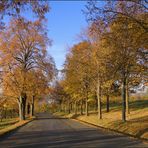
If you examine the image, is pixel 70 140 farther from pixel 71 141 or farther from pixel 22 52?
pixel 22 52

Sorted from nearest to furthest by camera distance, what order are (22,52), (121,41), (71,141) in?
(71,141) → (121,41) → (22,52)

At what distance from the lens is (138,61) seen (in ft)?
98.2

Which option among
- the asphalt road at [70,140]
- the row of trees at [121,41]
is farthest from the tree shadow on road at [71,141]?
the row of trees at [121,41]

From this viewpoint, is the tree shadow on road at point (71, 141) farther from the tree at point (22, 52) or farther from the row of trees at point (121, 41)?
the tree at point (22, 52)

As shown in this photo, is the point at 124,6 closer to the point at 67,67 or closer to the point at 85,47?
the point at 85,47

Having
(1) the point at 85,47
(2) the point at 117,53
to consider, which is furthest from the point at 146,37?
(1) the point at 85,47

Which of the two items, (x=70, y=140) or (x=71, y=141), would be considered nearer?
(x=71, y=141)

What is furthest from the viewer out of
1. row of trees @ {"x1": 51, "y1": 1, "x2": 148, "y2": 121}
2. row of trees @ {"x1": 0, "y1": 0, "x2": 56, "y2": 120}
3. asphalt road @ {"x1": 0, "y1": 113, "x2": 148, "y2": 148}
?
row of trees @ {"x1": 0, "y1": 0, "x2": 56, "y2": 120}

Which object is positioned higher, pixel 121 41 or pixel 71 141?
pixel 121 41

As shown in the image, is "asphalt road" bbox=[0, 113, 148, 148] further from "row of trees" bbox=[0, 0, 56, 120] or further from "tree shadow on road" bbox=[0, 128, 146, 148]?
"row of trees" bbox=[0, 0, 56, 120]

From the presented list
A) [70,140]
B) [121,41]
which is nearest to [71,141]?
[70,140]

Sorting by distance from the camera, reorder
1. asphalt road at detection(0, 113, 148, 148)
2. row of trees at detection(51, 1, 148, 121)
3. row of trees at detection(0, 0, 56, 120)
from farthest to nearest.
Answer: row of trees at detection(0, 0, 56, 120)
row of trees at detection(51, 1, 148, 121)
asphalt road at detection(0, 113, 148, 148)

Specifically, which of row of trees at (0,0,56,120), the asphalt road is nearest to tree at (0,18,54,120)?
row of trees at (0,0,56,120)

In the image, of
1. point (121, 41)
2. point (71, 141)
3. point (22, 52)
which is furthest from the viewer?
point (22, 52)
